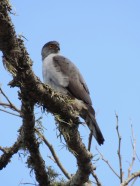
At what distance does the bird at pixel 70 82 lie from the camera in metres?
5.89

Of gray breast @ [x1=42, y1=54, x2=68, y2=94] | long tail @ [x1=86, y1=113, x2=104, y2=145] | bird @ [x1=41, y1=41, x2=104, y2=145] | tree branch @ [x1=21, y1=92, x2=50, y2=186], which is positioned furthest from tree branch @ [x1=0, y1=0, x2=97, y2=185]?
gray breast @ [x1=42, y1=54, x2=68, y2=94]

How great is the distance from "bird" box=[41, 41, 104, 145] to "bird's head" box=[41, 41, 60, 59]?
2.97 feet

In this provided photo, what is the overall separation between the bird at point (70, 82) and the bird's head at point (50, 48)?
907 mm

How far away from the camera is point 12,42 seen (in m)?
3.46

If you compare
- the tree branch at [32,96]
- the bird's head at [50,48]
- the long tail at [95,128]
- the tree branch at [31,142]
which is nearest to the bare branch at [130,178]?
the tree branch at [32,96]

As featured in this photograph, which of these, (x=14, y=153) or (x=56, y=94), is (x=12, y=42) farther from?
(x=14, y=153)

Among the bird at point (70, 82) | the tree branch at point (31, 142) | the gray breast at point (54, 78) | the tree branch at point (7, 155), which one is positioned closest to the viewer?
the tree branch at point (31, 142)

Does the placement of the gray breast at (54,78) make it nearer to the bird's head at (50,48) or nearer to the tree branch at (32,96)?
the bird's head at (50,48)

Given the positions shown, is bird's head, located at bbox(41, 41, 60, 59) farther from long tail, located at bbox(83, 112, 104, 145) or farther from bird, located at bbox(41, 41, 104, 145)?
long tail, located at bbox(83, 112, 104, 145)

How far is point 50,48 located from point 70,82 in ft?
6.26

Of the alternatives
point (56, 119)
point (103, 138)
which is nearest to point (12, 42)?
point (56, 119)

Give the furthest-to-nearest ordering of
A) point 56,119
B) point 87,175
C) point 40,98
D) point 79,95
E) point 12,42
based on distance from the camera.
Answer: point 79,95 < point 87,175 < point 56,119 < point 40,98 < point 12,42

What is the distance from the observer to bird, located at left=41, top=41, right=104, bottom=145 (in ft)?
19.3

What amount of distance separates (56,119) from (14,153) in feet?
2.21
